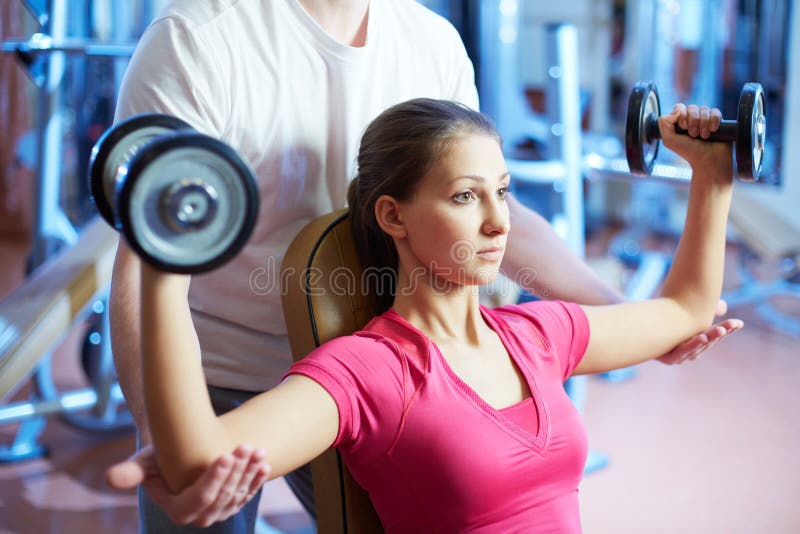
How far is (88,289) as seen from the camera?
5.14 ft

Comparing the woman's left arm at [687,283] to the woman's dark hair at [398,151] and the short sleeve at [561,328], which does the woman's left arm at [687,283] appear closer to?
the short sleeve at [561,328]

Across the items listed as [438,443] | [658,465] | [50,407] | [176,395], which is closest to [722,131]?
[438,443]

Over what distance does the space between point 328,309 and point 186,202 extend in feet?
1.53

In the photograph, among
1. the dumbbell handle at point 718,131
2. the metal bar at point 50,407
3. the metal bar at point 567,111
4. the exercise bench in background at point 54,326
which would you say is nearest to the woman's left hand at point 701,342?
the dumbbell handle at point 718,131

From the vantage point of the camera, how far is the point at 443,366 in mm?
1148

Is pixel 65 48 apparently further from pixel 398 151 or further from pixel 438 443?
pixel 438 443

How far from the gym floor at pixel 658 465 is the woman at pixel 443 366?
125 cm

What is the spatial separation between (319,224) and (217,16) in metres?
0.34

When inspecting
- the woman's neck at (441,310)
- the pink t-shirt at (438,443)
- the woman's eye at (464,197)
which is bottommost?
the pink t-shirt at (438,443)

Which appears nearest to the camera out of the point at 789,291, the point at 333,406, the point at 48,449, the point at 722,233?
the point at 333,406

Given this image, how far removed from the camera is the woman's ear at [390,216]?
47.2 inches

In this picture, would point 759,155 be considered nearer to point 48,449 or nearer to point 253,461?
point 253,461

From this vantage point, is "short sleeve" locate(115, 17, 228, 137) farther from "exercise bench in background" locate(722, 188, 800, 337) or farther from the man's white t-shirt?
"exercise bench in background" locate(722, 188, 800, 337)

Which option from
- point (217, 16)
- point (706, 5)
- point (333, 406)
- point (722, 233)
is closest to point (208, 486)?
point (333, 406)
